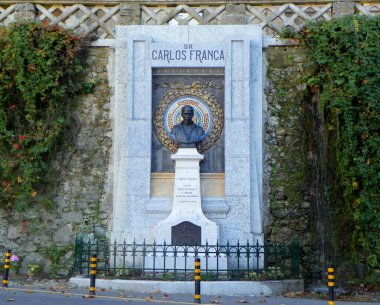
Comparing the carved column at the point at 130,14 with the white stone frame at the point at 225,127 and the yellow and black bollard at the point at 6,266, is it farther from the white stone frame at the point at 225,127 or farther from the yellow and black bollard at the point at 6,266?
the yellow and black bollard at the point at 6,266

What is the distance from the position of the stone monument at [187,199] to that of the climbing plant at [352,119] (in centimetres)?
269

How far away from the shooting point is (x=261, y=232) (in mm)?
13812

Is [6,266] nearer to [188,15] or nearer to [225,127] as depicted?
[225,127]

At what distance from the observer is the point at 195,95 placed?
14461 millimetres

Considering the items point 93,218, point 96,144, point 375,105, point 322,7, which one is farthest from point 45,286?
point 322,7

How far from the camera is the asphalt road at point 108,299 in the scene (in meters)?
10.3

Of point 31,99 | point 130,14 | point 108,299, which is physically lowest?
point 108,299

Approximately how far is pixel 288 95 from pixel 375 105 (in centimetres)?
196

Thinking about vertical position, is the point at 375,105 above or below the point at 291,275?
above

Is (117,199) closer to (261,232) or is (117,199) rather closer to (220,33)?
(261,232)

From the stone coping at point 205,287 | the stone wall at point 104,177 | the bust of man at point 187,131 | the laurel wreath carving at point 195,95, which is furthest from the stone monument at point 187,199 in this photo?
the stone wall at point 104,177

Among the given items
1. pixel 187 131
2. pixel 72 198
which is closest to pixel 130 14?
pixel 187 131

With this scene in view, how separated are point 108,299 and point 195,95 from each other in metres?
5.39

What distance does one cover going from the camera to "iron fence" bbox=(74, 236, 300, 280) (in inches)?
491
